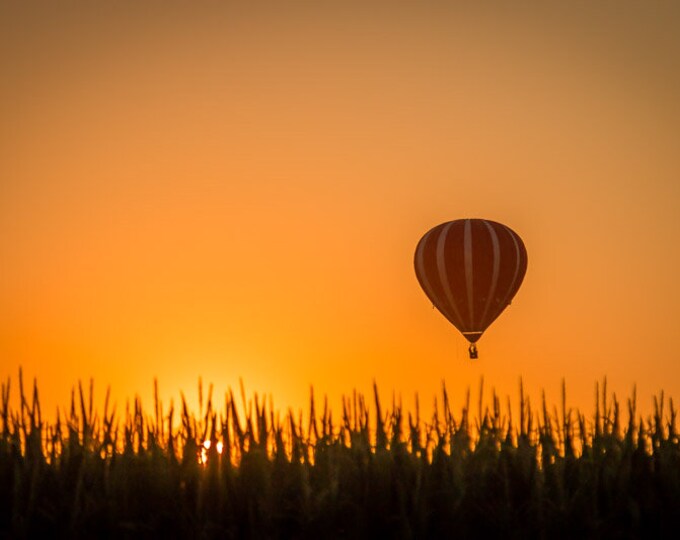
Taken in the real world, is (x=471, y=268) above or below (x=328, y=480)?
above

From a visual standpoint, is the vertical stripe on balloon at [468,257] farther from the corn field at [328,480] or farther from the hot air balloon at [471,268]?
the corn field at [328,480]

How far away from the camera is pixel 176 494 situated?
1185 cm

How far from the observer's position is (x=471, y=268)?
42.7 metres

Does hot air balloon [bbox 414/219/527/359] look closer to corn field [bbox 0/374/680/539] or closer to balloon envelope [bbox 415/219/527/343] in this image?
balloon envelope [bbox 415/219/527/343]

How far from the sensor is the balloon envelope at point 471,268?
42938 millimetres

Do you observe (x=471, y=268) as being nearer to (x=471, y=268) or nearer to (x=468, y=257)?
(x=471, y=268)

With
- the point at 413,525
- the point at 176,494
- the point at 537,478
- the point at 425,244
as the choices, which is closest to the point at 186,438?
the point at 176,494

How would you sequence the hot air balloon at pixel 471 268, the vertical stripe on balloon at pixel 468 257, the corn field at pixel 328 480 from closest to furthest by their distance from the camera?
the corn field at pixel 328 480
the vertical stripe on balloon at pixel 468 257
the hot air balloon at pixel 471 268

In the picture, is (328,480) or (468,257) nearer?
(328,480)

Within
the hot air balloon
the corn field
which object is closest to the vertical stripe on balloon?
the hot air balloon

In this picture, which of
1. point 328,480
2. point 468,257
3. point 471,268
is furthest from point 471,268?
point 328,480

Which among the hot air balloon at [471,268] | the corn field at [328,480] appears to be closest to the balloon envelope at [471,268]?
the hot air balloon at [471,268]

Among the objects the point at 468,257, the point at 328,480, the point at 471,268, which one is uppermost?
the point at 468,257

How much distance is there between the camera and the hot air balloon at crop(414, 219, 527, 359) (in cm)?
4294
